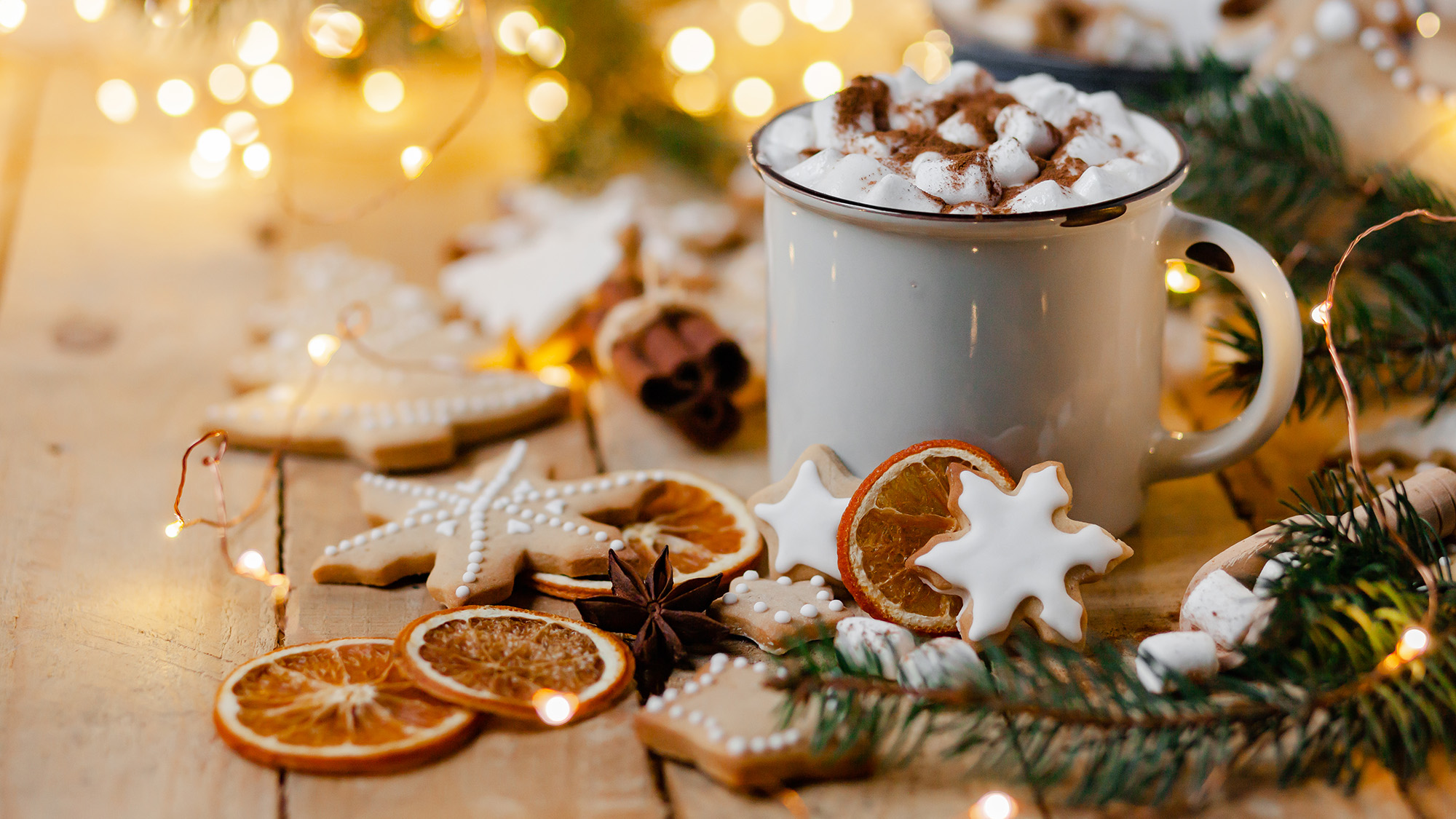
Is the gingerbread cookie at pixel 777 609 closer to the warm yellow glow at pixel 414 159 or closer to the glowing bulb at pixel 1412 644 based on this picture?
the glowing bulb at pixel 1412 644

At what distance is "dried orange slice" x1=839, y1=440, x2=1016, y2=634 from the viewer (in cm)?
83

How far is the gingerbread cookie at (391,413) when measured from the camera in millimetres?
1080

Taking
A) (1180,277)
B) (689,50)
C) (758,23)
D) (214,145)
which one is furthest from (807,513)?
(758,23)

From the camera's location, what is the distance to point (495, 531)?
928 mm

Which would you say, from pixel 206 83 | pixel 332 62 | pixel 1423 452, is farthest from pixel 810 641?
pixel 206 83

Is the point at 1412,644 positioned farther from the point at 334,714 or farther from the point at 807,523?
the point at 334,714

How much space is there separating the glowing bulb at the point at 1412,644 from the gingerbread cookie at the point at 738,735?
33 cm

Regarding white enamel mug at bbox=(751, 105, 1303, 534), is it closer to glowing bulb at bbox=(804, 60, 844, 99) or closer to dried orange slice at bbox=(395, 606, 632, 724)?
dried orange slice at bbox=(395, 606, 632, 724)

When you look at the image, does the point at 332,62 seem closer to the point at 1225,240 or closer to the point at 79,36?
the point at 79,36

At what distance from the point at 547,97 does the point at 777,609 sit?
98cm

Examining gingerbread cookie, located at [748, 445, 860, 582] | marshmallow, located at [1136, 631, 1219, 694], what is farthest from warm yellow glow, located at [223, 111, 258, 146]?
marshmallow, located at [1136, 631, 1219, 694]

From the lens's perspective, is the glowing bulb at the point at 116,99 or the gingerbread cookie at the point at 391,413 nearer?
the gingerbread cookie at the point at 391,413

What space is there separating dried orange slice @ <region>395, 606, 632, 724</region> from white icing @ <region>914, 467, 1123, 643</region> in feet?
0.77

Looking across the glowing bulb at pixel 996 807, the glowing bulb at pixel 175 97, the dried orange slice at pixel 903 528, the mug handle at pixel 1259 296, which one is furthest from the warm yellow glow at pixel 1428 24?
the glowing bulb at pixel 175 97
